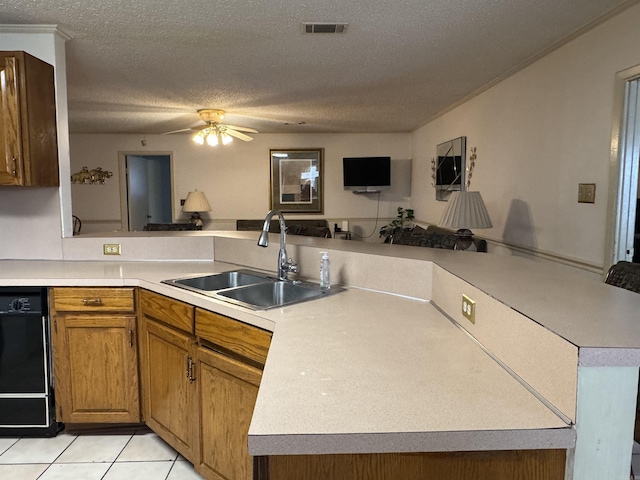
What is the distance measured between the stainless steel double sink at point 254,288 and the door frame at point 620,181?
1611 mm

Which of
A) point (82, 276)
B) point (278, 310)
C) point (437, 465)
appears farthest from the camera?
point (82, 276)

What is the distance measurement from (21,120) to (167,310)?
52.7 inches

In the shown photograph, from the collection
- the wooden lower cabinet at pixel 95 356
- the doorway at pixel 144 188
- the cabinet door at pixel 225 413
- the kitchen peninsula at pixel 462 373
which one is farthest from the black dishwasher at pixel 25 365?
the doorway at pixel 144 188

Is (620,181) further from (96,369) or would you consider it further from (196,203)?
(196,203)

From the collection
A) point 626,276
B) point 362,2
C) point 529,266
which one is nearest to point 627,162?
point 626,276

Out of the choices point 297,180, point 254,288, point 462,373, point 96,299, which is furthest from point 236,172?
point 462,373

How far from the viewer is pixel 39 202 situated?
2.85 metres

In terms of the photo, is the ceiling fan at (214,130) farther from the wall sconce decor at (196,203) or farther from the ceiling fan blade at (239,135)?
the wall sconce decor at (196,203)

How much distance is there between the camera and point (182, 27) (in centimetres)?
275

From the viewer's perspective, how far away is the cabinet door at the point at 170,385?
2.00 metres

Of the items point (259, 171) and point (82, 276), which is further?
point (259, 171)

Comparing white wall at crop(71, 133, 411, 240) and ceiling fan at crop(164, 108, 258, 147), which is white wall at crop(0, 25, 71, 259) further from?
white wall at crop(71, 133, 411, 240)

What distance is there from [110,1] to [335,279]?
1802mm

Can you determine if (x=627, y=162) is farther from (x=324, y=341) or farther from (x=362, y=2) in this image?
(x=324, y=341)
